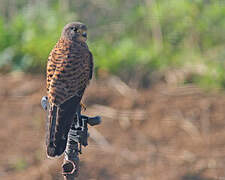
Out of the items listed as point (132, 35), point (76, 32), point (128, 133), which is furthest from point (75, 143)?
point (132, 35)

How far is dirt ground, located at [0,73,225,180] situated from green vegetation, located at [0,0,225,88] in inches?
11.6

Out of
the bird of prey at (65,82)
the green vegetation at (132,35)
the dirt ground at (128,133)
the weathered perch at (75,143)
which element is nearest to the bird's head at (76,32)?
the bird of prey at (65,82)

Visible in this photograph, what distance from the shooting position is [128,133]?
5320 mm

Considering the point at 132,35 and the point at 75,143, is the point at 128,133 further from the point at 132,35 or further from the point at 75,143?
the point at 132,35

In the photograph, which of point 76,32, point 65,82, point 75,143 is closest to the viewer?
point 75,143

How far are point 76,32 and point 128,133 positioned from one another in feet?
6.99

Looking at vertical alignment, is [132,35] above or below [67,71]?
below

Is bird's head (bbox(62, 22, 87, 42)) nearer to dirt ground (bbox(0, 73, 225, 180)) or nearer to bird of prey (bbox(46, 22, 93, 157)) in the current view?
bird of prey (bbox(46, 22, 93, 157))

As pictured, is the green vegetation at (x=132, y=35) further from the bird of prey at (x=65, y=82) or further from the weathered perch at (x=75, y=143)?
the weathered perch at (x=75, y=143)

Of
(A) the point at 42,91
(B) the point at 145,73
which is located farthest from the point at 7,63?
(B) the point at 145,73

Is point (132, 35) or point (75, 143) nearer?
point (75, 143)

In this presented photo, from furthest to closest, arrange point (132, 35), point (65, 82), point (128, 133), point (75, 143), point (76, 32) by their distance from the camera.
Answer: point (132, 35)
point (128, 133)
point (76, 32)
point (65, 82)
point (75, 143)

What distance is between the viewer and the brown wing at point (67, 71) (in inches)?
118

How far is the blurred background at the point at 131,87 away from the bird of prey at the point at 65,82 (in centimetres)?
172
